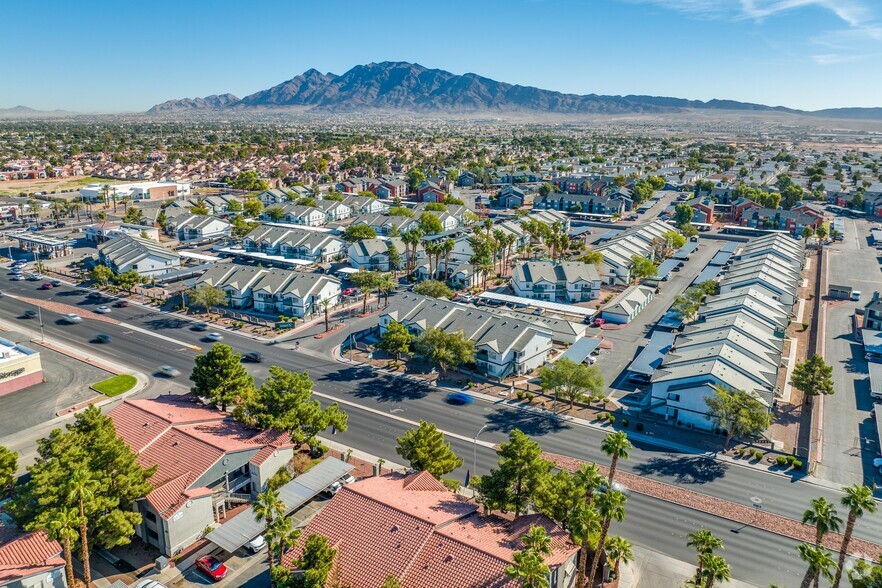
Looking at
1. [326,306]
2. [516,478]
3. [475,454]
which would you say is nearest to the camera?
[516,478]

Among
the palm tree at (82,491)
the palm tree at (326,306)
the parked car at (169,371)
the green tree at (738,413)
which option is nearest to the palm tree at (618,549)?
the green tree at (738,413)

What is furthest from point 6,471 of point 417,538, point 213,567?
point 417,538

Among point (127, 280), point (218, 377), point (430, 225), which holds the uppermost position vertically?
point (430, 225)

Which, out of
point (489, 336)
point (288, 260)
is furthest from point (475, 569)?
point (288, 260)

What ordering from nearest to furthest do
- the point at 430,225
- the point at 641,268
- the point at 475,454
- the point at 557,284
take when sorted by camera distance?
the point at 475,454 < the point at 557,284 < the point at 641,268 < the point at 430,225

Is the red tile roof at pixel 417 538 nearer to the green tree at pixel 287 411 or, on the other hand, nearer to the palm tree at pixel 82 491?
the green tree at pixel 287 411

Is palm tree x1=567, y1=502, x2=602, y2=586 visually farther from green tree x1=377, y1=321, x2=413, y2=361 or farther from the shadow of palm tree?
green tree x1=377, y1=321, x2=413, y2=361

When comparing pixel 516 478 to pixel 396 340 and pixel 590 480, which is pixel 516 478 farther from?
pixel 396 340

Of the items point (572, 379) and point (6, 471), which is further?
point (572, 379)
